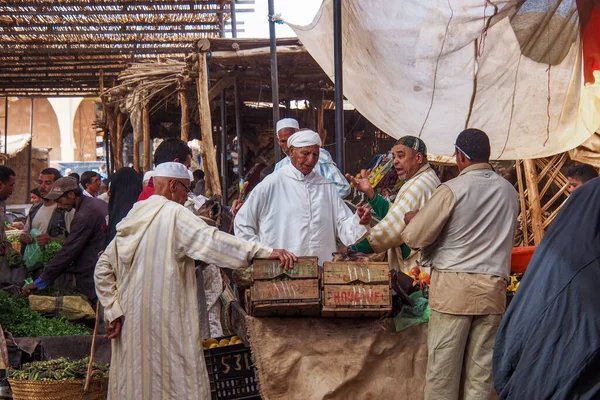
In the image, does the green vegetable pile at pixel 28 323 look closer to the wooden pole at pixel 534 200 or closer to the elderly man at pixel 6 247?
the elderly man at pixel 6 247

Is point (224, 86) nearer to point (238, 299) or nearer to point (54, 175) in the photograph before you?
point (54, 175)

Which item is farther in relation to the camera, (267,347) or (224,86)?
(224,86)

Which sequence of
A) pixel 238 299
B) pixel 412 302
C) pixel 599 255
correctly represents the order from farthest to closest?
pixel 238 299, pixel 412 302, pixel 599 255

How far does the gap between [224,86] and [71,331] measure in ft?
20.5

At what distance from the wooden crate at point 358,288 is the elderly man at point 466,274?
28 cm

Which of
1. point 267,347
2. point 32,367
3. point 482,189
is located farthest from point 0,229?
point 482,189

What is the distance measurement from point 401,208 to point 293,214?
2.47ft

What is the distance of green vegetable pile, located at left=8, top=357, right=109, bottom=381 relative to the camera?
5789mm

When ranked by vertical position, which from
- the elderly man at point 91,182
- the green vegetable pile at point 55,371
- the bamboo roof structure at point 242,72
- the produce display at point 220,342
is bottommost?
the green vegetable pile at point 55,371

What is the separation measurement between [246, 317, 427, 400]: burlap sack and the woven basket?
1456 millimetres

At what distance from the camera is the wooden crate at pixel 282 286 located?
4.77 meters

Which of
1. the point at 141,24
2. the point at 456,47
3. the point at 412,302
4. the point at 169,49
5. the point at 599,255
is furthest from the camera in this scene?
the point at 169,49

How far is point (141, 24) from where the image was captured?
1538cm

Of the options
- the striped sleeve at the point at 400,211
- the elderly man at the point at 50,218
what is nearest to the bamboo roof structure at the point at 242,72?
the elderly man at the point at 50,218
